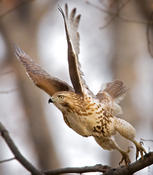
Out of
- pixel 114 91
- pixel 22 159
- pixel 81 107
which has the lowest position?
pixel 22 159

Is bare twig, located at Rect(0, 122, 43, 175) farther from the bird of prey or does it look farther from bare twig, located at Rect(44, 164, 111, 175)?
the bird of prey

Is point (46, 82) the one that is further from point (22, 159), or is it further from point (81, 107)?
point (22, 159)

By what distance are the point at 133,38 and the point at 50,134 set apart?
250cm

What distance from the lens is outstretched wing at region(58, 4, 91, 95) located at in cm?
459

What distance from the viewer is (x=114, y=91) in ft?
17.7

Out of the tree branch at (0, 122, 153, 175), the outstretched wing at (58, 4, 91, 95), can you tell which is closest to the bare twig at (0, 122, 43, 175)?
the tree branch at (0, 122, 153, 175)

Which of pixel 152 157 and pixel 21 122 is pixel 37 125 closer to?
pixel 21 122

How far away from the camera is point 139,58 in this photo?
10.2 m

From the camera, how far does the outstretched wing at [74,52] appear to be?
4594 mm

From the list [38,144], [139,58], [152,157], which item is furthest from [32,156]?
[152,157]

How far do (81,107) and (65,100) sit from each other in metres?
0.18

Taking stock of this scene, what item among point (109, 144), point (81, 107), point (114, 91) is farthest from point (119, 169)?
point (114, 91)

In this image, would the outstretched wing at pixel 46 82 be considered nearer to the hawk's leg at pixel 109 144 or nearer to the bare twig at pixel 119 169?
the hawk's leg at pixel 109 144

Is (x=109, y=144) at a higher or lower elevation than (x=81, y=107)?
lower
